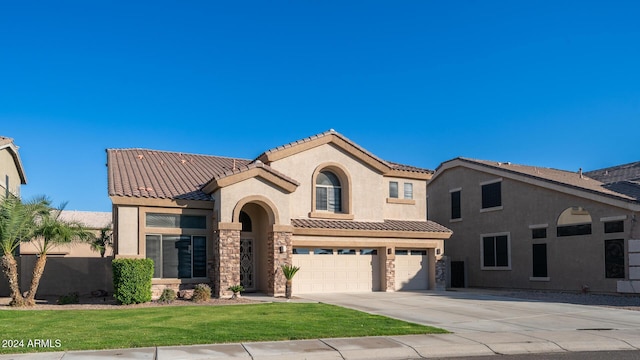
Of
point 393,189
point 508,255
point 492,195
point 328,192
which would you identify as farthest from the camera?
point 492,195

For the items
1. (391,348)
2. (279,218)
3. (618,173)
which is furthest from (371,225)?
(618,173)

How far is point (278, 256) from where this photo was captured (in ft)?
77.9

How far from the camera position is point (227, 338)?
1254 centimetres

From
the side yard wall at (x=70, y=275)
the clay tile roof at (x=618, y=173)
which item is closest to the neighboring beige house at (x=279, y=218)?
the side yard wall at (x=70, y=275)

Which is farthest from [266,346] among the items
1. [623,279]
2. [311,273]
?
[623,279]

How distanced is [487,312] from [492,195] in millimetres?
15140

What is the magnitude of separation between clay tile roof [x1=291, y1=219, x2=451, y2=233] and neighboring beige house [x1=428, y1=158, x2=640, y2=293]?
482cm

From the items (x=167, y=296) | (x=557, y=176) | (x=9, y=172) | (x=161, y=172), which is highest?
(x=9, y=172)

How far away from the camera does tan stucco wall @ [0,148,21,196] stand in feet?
105

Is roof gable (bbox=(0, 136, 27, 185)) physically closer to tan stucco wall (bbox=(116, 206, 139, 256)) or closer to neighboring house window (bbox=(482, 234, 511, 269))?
tan stucco wall (bbox=(116, 206, 139, 256))

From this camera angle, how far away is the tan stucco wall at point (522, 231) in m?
26.9

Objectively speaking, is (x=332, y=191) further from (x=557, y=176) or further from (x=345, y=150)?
(x=557, y=176)

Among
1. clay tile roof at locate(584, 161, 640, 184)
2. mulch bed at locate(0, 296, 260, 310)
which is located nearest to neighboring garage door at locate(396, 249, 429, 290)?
mulch bed at locate(0, 296, 260, 310)

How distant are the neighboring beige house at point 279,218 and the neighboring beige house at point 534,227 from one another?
4.82 m
